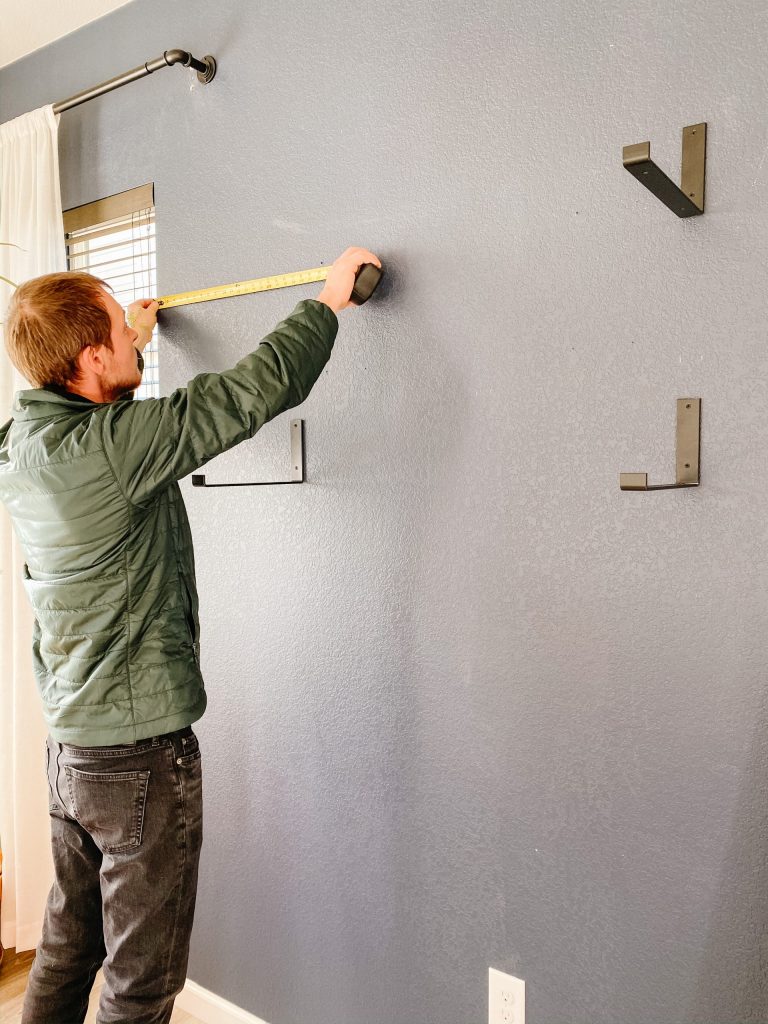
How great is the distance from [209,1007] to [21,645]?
1.10 metres

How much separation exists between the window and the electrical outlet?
1.59 meters

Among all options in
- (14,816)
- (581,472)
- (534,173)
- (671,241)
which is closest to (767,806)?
(581,472)

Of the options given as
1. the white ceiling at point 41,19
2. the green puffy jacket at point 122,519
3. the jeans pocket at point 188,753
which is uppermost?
the white ceiling at point 41,19

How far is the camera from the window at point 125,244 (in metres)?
2.21

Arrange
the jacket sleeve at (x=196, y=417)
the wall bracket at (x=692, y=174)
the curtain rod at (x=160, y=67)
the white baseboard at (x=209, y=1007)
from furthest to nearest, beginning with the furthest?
1. the white baseboard at (x=209, y=1007)
2. the curtain rod at (x=160, y=67)
3. the jacket sleeve at (x=196, y=417)
4. the wall bracket at (x=692, y=174)

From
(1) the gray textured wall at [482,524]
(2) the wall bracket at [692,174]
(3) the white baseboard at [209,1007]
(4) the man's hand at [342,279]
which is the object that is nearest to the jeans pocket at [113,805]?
(1) the gray textured wall at [482,524]

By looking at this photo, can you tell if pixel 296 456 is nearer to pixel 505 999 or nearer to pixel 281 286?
pixel 281 286

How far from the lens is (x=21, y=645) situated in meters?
2.37

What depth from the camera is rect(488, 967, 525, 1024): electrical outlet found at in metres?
1.54

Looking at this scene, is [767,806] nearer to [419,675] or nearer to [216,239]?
[419,675]

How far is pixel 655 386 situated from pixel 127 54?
5.63 ft

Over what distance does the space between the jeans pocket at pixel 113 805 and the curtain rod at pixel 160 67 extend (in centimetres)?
157

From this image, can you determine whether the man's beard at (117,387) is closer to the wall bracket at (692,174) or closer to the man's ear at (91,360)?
the man's ear at (91,360)

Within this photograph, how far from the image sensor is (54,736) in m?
1.55
